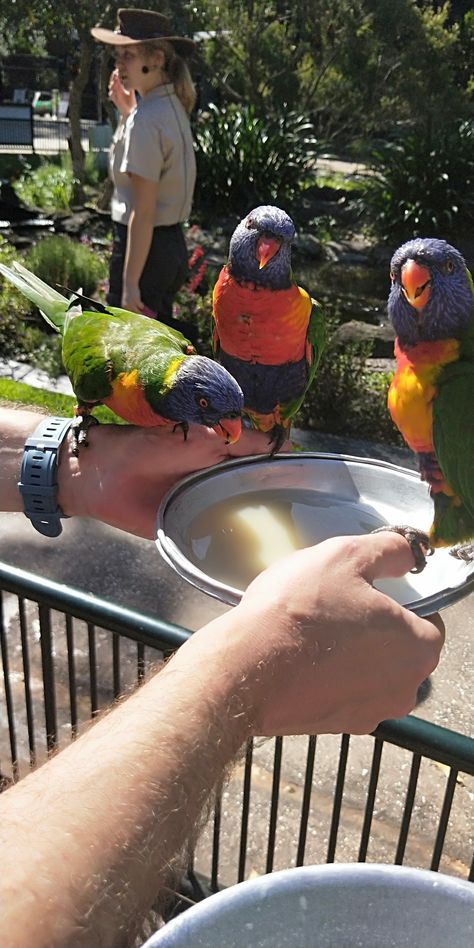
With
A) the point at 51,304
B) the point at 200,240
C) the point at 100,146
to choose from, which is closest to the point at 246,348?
the point at 51,304

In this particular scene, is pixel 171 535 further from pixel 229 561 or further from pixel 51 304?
pixel 51 304

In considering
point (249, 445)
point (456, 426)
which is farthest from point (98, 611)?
point (456, 426)

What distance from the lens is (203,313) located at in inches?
201

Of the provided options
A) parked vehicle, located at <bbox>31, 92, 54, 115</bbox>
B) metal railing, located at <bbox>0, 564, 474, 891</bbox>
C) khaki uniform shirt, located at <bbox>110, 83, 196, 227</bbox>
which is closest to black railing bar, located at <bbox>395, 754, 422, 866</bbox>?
metal railing, located at <bbox>0, 564, 474, 891</bbox>

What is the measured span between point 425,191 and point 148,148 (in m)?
6.46

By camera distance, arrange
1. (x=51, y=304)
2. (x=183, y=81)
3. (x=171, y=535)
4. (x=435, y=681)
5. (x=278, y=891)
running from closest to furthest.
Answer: (x=278, y=891), (x=171, y=535), (x=51, y=304), (x=435, y=681), (x=183, y=81)

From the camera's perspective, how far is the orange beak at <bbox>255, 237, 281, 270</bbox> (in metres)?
1.78

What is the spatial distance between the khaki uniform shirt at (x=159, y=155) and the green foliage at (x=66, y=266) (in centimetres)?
229

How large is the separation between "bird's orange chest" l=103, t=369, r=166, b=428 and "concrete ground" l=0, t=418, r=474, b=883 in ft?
2.93

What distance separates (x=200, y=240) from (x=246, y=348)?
22.7ft

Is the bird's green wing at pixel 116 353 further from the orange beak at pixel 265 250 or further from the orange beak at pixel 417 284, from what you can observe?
the orange beak at pixel 417 284

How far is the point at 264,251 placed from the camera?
178 centimetres

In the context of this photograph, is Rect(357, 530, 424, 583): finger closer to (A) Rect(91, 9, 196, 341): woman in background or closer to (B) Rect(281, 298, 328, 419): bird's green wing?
(B) Rect(281, 298, 328, 419): bird's green wing

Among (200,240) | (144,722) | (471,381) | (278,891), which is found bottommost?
(200,240)
